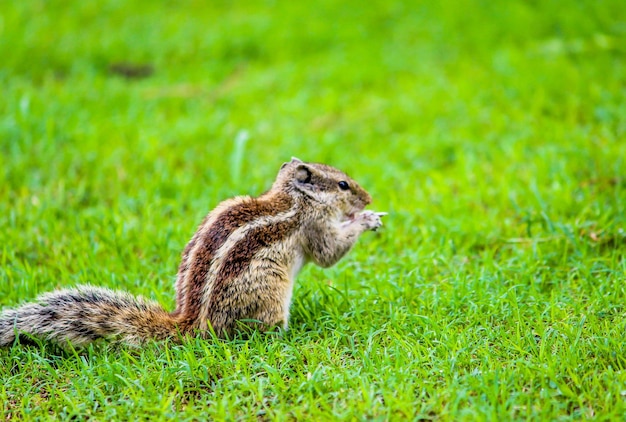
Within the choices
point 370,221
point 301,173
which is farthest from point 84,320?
point 370,221

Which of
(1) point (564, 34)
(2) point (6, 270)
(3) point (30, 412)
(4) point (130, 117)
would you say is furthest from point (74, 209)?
(1) point (564, 34)

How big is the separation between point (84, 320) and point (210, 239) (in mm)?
797

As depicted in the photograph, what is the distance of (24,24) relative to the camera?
10.0 metres

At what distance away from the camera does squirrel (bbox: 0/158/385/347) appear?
3.79 m

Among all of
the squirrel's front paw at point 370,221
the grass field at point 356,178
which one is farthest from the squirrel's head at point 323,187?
the grass field at point 356,178

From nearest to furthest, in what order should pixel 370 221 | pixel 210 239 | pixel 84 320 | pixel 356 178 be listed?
pixel 84 320
pixel 210 239
pixel 370 221
pixel 356 178

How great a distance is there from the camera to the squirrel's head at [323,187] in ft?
14.6

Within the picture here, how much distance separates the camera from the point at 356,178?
657 cm

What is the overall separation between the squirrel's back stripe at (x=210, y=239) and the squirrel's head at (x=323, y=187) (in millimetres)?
251

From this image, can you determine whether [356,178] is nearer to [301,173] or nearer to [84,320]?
[301,173]

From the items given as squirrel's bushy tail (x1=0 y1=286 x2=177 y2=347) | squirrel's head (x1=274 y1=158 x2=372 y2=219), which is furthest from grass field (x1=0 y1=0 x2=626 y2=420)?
squirrel's head (x1=274 y1=158 x2=372 y2=219)

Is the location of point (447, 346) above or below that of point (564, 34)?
below

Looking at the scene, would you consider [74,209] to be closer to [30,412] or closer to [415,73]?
[30,412]

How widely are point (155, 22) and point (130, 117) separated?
3247 mm
